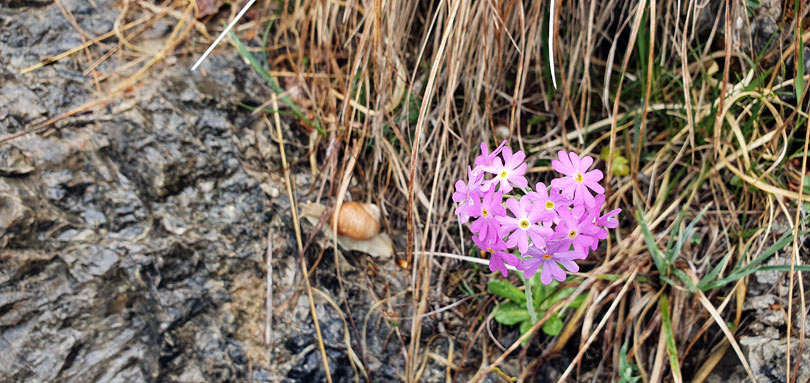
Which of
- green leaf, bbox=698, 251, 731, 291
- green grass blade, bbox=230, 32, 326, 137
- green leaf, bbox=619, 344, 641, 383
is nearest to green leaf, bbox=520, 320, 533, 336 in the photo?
green leaf, bbox=619, 344, 641, 383

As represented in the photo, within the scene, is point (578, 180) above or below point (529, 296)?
above

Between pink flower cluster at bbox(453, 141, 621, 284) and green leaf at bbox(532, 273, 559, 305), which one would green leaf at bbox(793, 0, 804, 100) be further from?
green leaf at bbox(532, 273, 559, 305)

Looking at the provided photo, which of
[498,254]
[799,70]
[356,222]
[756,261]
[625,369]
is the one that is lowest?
[625,369]

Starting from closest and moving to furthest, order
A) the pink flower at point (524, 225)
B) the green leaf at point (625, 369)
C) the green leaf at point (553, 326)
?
the pink flower at point (524, 225), the green leaf at point (625, 369), the green leaf at point (553, 326)

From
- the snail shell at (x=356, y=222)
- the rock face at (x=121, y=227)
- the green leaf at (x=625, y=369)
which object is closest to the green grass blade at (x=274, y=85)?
the rock face at (x=121, y=227)

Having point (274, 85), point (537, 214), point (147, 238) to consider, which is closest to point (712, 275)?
point (537, 214)

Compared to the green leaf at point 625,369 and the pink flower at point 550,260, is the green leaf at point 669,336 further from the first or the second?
the pink flower at point 550,260

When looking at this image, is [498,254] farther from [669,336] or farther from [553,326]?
[669,336]
